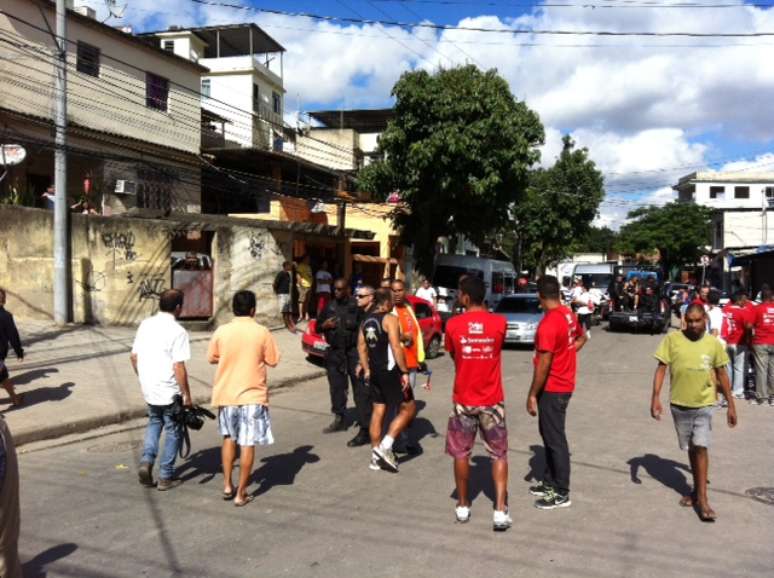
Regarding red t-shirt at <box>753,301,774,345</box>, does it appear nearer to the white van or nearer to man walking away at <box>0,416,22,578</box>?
man walking away at <box>0,416,22,578</box>

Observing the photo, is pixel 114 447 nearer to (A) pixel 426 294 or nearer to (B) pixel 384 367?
(B) pixel 384 367

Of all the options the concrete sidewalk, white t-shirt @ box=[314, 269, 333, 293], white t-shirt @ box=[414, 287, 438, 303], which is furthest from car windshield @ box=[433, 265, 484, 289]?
the concrete sidewalk

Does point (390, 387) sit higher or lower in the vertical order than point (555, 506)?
higher

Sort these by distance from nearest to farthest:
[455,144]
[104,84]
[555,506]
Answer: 1. [555,506]
2. [455,144]
3. [104,84]

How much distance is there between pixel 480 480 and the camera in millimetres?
5953

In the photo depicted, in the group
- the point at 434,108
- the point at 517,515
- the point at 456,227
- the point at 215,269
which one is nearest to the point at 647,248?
the point at 456,227

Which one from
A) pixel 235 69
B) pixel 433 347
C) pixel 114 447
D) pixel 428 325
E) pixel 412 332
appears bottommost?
pixel 114 447

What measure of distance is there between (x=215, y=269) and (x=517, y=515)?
13.1 m

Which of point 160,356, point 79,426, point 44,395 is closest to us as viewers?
point 160,356

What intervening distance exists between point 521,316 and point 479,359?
13.1 m

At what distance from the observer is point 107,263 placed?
15.5m

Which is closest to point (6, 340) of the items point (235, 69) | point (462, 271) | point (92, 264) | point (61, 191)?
point (61, 191)

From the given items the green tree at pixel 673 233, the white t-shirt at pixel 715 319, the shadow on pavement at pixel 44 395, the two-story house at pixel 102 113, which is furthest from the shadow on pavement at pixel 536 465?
the green tree at pixel 673 233

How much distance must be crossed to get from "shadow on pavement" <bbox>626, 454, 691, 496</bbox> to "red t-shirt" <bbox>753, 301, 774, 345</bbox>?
14.0 feet
